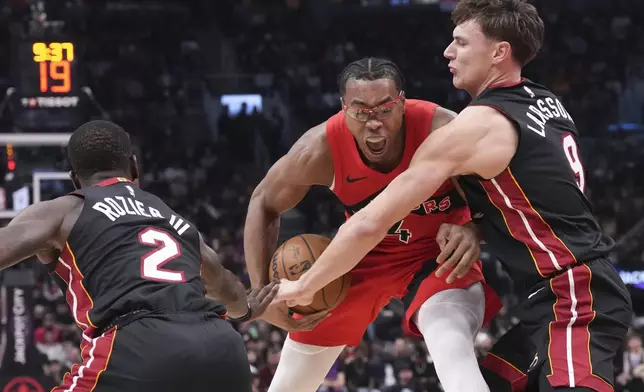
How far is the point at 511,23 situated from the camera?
393 cm

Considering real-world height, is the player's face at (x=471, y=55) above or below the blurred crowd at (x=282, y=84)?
above

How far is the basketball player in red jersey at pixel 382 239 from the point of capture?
420cm

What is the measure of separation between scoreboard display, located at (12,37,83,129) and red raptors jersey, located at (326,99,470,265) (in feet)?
14.8

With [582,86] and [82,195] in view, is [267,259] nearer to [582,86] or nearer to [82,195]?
[82,195]

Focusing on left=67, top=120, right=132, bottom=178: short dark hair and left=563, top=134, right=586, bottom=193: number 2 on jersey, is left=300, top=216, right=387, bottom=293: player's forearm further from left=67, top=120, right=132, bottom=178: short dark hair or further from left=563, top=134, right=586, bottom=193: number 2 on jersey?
left=67, top=120, right=132, bottom=178: short dark hair

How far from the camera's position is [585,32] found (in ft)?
57.1

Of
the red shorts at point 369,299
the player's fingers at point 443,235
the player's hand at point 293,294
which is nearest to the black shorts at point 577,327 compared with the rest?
the player's fingers at point 443,235

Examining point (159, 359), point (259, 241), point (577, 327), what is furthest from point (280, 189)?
point (577, 327)

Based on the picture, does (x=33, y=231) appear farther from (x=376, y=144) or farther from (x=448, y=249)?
(x=448, y=249)

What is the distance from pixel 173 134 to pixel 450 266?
12111 millimetres

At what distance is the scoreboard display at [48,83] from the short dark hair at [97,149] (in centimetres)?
496

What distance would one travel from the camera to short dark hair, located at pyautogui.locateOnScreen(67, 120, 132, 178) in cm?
369

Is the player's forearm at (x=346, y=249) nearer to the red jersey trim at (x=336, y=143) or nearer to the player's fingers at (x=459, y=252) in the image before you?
the player's fingers at (x=459, y=252)

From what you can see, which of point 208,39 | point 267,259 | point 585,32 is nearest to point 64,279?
point 267,259
